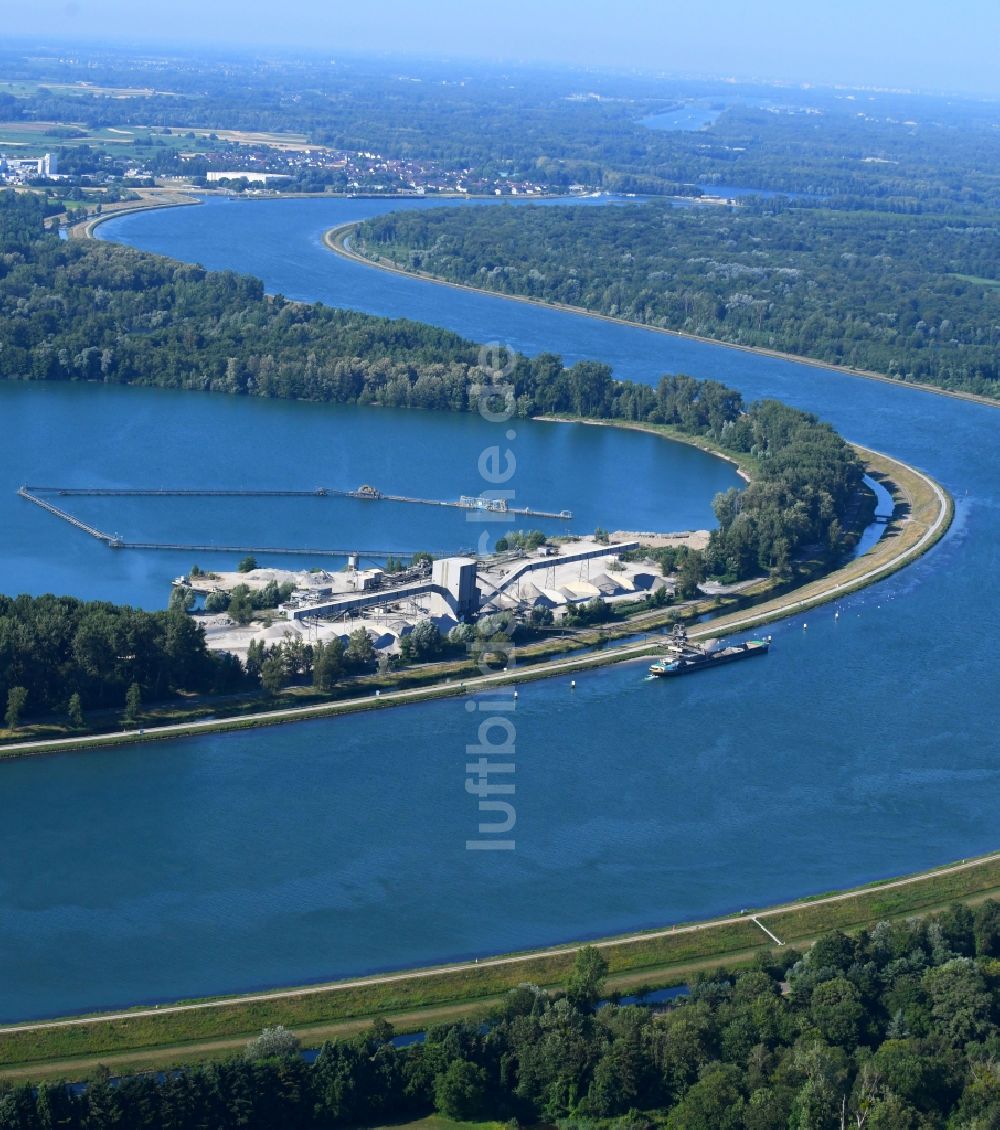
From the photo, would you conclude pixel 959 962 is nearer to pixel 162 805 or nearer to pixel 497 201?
pixel 162 805

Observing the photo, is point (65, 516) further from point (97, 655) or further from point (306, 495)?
point (97, 655)

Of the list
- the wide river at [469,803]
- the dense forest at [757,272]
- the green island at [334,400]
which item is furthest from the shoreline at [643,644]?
the dense forest at [757,272]

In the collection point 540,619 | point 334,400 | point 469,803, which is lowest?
point 469,803

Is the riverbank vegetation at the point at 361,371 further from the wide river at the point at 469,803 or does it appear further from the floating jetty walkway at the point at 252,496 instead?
the floating jetty walkway at the point at 252,496

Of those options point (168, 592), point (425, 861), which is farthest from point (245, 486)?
point (425, 861)

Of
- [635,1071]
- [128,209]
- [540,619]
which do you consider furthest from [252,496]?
[128,209]

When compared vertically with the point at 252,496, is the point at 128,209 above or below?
above
